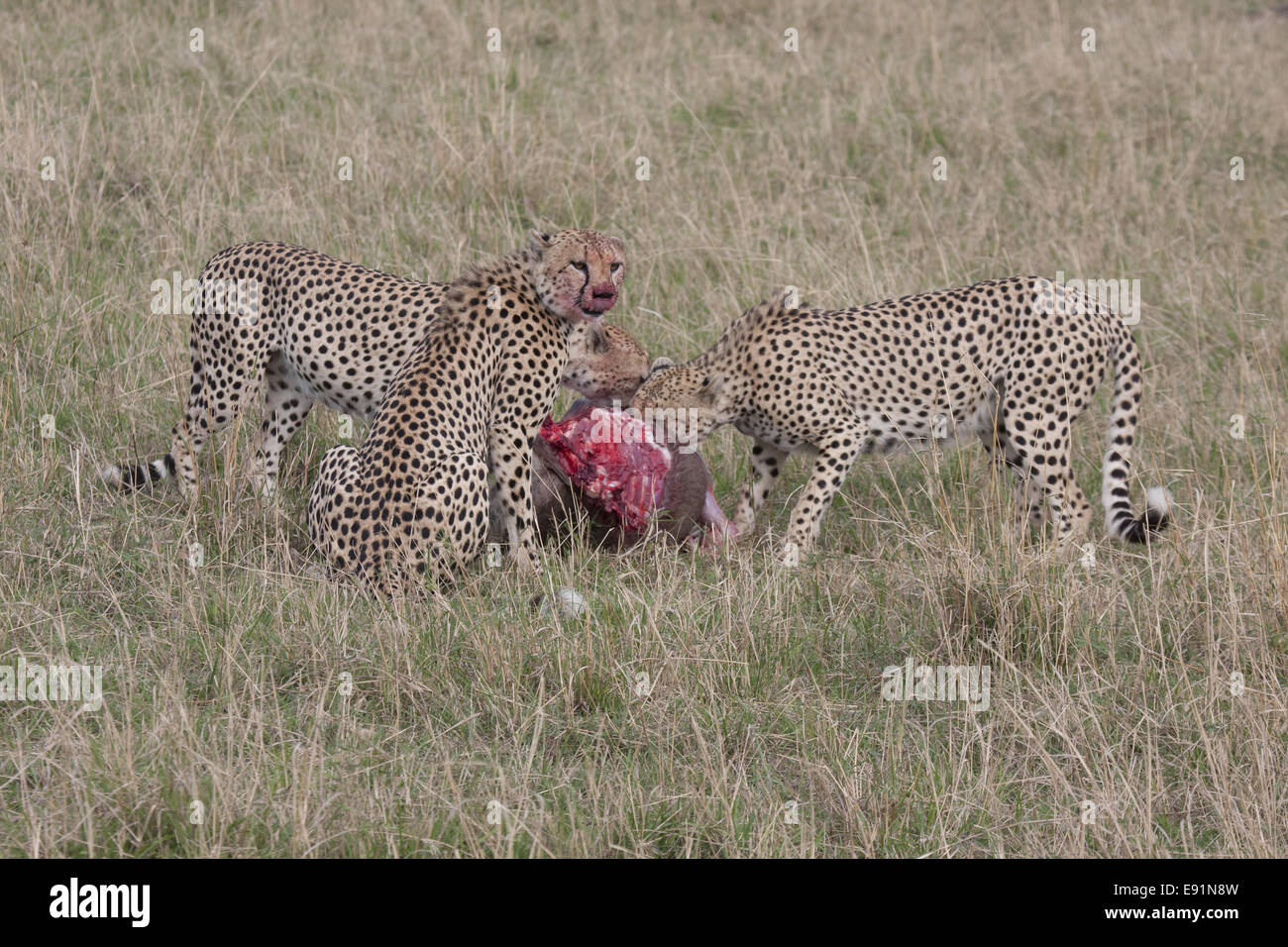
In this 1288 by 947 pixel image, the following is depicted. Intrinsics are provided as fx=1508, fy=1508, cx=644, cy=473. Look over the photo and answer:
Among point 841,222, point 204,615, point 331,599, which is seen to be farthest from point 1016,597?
point 841,222

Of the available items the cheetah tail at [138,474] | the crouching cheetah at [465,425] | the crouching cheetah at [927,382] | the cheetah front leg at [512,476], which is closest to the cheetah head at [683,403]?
the crouching cheetah at [927,382]

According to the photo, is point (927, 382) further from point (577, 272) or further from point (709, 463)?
point (577, 272)

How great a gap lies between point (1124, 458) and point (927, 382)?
725 millimetres

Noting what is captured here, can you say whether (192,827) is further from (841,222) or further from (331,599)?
(841,222)

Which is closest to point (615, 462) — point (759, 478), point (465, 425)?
point (465, 425)

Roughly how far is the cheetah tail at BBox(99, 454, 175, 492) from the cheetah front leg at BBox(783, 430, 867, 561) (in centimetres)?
209

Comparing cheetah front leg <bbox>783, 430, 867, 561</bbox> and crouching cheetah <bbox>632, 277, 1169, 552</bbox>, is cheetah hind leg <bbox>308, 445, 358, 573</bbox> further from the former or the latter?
cheetah front leg <bbox>783, 430, 867, 561</bbox>

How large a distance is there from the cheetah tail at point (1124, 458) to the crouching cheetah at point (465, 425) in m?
1.82

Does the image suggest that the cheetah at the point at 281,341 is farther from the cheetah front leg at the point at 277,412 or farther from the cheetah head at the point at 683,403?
the cheetah head at the point at 683,403

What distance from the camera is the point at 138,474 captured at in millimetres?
5035

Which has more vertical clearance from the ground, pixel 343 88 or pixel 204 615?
pixel 343 88

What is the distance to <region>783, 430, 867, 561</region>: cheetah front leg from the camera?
5.00 meters

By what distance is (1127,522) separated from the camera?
5.03 m

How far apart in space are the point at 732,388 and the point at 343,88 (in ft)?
11.9
